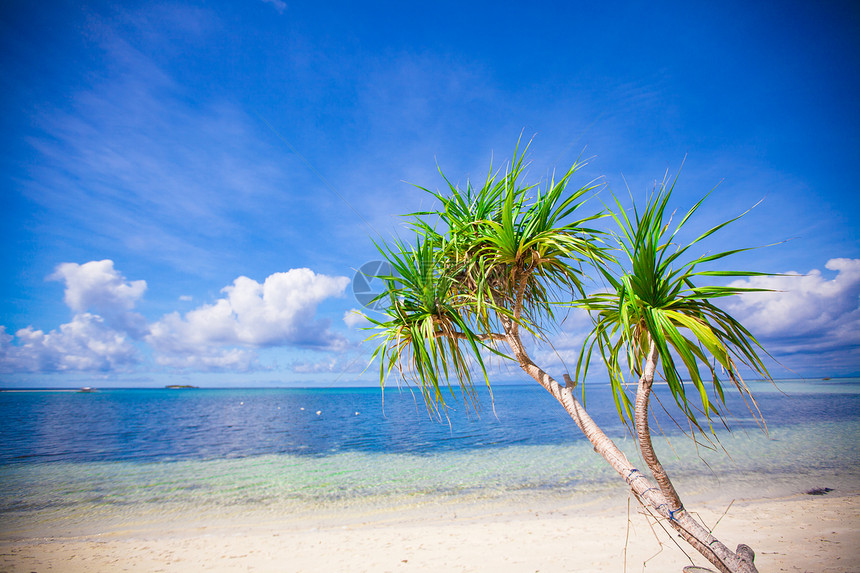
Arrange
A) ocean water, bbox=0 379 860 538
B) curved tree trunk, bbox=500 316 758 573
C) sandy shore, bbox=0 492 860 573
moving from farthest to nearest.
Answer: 1. ocean water, bbox=0 379 860 538
2. sandy shore, bbox=0 492 860 573
3. curved tree trunk, bbox=500 316 758 573

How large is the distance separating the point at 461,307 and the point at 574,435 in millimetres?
16669

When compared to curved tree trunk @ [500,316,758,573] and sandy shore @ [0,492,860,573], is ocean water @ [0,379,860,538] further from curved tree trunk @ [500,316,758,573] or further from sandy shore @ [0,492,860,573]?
curved tree trunk @ [500,316,758,573]

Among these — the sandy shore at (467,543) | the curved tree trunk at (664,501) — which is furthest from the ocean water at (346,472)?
the curved tree trunk at (664,501)

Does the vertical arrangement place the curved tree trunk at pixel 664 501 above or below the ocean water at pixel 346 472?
above

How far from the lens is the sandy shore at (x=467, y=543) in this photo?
5.03 m

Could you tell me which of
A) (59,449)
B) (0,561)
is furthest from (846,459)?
(59,449)

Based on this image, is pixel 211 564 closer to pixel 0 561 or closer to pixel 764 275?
pixel 0 561

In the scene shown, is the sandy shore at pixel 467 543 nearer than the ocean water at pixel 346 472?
Yes

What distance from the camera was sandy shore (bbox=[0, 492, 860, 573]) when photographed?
198 inches

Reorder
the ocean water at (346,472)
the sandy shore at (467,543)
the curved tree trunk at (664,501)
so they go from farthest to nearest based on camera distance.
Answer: the ocean water at (346,472), the sandy shore at (467,543), the curved tree trunk at (664,501)

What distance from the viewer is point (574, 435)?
17141 mm

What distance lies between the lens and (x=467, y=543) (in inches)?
236

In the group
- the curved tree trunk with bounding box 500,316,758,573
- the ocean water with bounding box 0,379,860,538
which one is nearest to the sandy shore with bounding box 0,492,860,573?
the ocean water with bounding box 0,379,860,538

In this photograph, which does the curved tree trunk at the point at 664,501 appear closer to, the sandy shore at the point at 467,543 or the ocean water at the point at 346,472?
the ocean water at the point at 346,472
